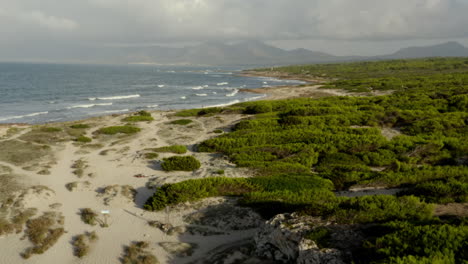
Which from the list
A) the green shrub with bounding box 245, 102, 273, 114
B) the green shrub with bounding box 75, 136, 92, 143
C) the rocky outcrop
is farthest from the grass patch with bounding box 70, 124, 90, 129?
the rocky outcrop

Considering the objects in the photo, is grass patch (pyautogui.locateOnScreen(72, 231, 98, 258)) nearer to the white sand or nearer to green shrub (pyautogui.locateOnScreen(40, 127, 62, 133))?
the white sand

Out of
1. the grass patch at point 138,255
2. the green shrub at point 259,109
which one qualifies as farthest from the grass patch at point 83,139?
the green shrub at point 259,109

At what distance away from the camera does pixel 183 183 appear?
16.5 m

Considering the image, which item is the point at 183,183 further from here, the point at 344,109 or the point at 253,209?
the point at 344,109

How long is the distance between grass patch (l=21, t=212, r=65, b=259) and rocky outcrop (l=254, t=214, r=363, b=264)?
9.34 m

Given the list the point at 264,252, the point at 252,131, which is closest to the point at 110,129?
the point at 252,131

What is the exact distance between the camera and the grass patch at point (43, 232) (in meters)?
12.6

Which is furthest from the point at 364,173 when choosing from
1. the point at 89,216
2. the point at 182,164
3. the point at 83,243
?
the point at 89,216

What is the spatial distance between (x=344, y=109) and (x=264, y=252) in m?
28.6

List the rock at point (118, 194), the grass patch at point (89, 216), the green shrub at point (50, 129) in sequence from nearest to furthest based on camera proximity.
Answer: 1. the grass patch at point (89, 216)
2. the rock at point (118, 194)
3. the green shrub at point (50, 129)

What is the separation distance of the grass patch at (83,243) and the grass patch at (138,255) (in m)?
1.75

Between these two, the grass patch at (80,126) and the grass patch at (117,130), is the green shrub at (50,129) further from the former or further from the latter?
the grass patch at (117,130)

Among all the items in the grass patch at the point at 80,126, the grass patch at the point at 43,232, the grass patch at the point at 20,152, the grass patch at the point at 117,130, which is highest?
the grass patch at the point at 80,126

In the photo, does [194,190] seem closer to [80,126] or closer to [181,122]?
[181,122]
